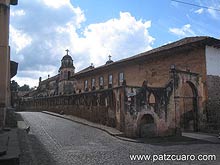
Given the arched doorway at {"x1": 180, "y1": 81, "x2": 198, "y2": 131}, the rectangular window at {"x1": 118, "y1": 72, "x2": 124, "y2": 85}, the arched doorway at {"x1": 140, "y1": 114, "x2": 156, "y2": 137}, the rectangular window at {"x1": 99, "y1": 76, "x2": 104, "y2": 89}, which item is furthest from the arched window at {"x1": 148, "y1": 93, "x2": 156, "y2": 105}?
the rectangular window at {"x1": 99, "y1": 76, "x2": 104, "y2": 89}

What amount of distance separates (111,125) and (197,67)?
719 cm

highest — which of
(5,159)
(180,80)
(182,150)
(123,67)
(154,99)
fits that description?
(123,67)

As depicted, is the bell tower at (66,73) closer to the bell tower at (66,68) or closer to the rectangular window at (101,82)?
the bell tower at (66,68)

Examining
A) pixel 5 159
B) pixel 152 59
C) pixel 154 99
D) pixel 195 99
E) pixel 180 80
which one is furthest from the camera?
pixel 152 59

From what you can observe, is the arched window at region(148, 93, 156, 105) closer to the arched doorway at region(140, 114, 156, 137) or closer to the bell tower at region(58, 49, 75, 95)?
the arched doorway at region(140, 114, 156, 137)

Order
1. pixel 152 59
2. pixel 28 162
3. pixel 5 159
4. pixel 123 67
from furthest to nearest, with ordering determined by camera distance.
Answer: pixel 123 67 → pixel 152 59 → pixel 28 162 → pixel 5 159

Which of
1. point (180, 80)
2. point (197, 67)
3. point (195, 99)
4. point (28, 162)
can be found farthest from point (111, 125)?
point (28, 162)

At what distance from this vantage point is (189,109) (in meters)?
18.8

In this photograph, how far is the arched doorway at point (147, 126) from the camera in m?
14.2

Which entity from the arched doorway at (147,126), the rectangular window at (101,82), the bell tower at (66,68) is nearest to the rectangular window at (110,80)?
the rectangular window at (101,82)

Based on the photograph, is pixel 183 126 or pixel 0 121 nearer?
pixel 0 121

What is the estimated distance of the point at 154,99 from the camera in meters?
14.8

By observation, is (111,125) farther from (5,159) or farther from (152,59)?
(5,159)

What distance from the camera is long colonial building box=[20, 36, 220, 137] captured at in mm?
14422
